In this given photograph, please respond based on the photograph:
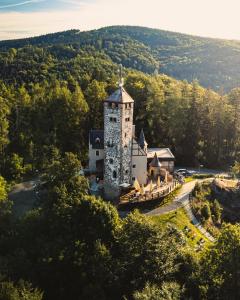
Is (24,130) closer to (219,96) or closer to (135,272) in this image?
(219,96)

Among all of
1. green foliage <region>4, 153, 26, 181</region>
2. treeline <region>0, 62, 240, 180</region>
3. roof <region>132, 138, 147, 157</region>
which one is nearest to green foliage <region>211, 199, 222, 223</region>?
roof <region>132, 138, 147, 157</region>

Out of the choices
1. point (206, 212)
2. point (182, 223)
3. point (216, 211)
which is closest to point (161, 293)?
point (182, 223)

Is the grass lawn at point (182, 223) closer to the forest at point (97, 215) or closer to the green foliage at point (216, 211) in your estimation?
the forest at point (97, 215)

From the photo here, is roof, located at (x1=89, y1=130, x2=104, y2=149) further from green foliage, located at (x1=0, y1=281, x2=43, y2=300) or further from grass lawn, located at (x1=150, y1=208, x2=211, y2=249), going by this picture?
green foliage, located at (x1=0, y1=281, x2=43, y2=300)

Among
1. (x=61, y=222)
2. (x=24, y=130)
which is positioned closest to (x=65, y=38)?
(x=24, y=130)

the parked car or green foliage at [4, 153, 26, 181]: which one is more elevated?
green foliage at [4, 153, 26, 181]

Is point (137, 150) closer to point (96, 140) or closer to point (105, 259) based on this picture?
point (96, 140)

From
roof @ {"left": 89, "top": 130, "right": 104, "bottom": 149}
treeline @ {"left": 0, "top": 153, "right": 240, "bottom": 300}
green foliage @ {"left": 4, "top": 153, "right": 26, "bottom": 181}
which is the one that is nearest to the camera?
treeline @ {"left": 0, "top": 153, "right": 240, "bottom": 300}

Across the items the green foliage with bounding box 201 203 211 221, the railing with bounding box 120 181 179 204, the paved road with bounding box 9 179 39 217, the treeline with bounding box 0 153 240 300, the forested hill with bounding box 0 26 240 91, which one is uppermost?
the forested hill with bounding box 0 26 240 91
